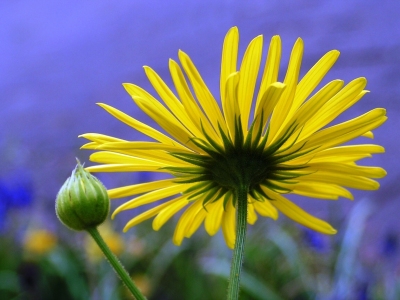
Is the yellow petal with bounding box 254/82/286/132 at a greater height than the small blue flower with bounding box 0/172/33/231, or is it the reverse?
the small blue flower with bounding box 0/172/33/231

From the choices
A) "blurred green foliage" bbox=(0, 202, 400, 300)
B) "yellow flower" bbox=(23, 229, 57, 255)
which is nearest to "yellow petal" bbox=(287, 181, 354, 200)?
"blurred green foliage" bbox=(0, 202, 400, 300)

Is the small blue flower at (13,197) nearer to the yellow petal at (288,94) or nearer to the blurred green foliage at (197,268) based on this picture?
the blurred green foliage at (197,268)

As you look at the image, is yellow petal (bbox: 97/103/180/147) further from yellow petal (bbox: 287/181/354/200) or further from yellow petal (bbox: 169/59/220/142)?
yellow petal (bbox: 287/181/354/200)

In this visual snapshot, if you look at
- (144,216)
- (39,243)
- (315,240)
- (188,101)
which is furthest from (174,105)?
(39,243)

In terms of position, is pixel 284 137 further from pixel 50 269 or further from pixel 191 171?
pixel 50 269

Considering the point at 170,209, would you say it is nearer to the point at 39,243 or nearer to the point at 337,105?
the point at 337,105
